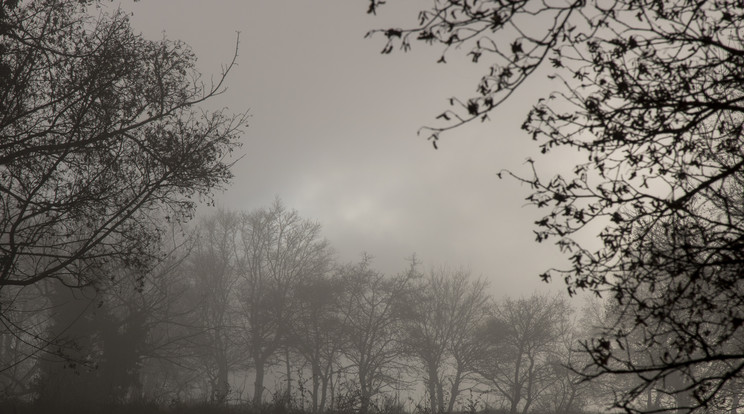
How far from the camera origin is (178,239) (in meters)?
42.9

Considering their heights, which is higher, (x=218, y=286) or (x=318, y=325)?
(x=218, y=286)

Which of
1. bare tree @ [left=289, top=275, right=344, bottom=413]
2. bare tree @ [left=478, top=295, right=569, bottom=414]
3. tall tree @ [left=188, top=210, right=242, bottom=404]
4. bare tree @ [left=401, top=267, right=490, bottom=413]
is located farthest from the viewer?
tall tree @ [left=188, top=210, right=242, bottom=404]

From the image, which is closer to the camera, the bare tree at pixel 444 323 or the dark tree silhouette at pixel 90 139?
the dark tree silhouette at pixel 90 139

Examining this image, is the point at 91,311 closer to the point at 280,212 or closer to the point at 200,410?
the point at 200,410

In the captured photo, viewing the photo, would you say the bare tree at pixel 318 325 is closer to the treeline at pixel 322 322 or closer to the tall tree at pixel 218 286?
the treeline at pixel 322 322

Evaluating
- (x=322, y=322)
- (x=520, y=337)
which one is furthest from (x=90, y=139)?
(x=520, y=337)

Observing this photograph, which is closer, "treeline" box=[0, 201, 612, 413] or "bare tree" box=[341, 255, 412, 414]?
"treeline" box=[0, 201, 612, 413]

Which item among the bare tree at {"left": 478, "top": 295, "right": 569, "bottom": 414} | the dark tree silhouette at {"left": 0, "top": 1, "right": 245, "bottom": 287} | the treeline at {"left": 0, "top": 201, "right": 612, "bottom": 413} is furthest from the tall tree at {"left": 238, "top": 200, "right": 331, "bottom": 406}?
the dark tree silhouette at {"left": 0, "top": 1, "right": 245, "bottom": 287}

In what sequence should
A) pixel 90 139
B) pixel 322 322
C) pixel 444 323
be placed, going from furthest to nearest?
pixel 444 323, pixel 322 322, pixel 90 139

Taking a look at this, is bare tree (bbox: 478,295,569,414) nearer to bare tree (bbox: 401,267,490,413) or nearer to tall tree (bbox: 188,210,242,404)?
bare tree (bbox: 401,267,490,413)

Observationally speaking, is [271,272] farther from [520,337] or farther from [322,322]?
[520,337]

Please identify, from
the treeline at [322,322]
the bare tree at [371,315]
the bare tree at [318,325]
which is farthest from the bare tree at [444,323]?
the bare tree at [318,325]

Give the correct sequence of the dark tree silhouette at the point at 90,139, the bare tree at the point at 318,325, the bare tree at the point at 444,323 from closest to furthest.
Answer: the dark tree silhouette at the point at 90,139
the bare tree at the point at 318,325
the bare tree at the point at 444,323

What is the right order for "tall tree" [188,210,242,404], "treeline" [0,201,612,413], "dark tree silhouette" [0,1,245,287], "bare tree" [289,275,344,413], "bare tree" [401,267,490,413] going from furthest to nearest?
1. "tall tree" [188,210,242,404]
2. "bare tree" [401,267,490,413]
3. "bare tree" [289,275,344,413]
4. "treeline" [0,201,612,413]
5. "dark tree silhouette" [0,1,245,287]
